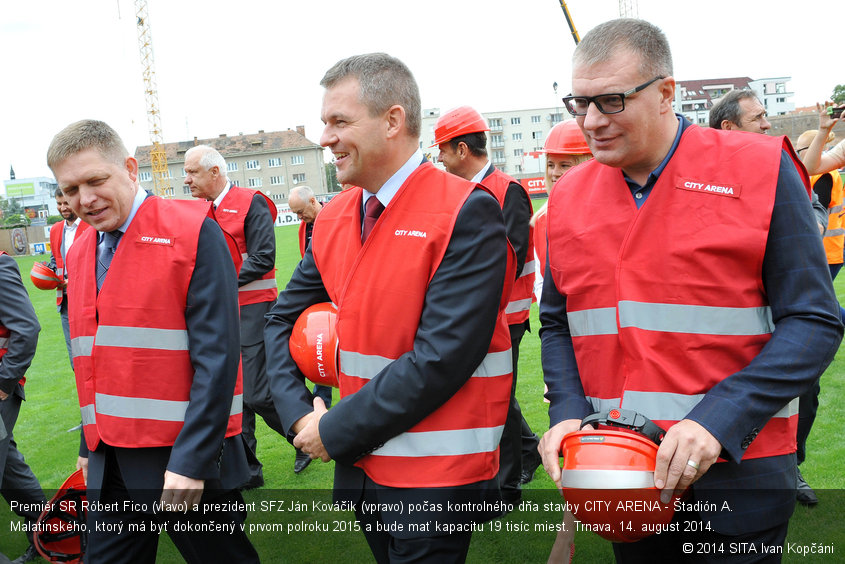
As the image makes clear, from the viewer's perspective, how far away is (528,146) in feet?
323

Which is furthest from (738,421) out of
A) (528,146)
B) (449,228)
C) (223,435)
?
(528,146)

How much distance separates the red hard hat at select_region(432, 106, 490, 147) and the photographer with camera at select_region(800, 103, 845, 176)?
245 cm

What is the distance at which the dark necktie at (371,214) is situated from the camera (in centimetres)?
266

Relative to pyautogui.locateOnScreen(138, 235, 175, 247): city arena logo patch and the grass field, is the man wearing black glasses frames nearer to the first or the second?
pyautogui.locateOnScreen(138, 235, 175, 247): city arena logo patch

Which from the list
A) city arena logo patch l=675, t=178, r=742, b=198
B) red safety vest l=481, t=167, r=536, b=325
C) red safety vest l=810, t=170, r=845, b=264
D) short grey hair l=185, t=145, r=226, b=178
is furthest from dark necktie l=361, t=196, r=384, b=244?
red safety vest l=810, t=170, r=845, b=264

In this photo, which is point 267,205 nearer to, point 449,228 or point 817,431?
point 449,228

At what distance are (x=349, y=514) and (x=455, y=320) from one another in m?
3.53

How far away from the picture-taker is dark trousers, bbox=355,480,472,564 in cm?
242

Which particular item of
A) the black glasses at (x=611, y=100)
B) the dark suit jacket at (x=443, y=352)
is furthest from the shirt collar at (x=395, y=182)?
the black glasses at (x=611, y=100)

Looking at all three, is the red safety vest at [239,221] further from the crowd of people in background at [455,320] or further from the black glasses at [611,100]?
the black glasses at [611,100]

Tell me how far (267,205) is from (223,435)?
432 centimetres

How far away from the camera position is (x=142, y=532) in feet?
10.4

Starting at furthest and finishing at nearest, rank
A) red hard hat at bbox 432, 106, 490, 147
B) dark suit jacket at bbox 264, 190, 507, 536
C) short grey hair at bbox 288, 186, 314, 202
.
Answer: short grey hair at bbox 288, 186, 314, 202 < red hard hat at bbox 432, 106, 490, 147 < dark suit jacket at bbox 264, 190, 507, 536

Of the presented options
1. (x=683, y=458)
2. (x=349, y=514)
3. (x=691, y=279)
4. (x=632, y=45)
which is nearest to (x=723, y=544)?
(x=683, y=458)
